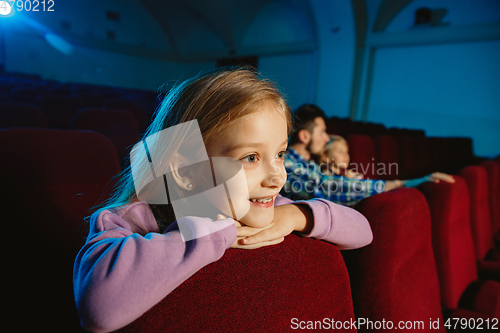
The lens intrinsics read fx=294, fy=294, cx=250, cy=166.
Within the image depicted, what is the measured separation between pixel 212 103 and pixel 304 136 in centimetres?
87

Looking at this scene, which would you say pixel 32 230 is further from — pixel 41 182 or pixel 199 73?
pixel 199 73

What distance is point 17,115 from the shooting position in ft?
3.88

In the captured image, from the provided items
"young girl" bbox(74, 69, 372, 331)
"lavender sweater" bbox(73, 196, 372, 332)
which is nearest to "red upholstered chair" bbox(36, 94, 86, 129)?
"young girl" bbox(74, 69, 372, 331)

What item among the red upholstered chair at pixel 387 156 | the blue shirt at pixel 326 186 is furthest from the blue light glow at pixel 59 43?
the blue shirt at pixel 326 186

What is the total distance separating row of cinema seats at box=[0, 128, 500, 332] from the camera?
34cm

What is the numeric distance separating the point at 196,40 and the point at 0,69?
4832 mm

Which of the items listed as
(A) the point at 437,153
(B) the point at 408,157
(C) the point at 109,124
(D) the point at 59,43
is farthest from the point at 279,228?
(D) the point at 59,43

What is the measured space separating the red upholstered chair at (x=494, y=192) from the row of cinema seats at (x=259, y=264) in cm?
→ 70

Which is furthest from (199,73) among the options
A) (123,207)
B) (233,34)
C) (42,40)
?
(42,40)

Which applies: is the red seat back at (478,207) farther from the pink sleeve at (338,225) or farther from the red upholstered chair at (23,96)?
the red upholstered chair at (23,96)

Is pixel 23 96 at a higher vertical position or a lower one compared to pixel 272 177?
higher

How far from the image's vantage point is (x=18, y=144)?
1.90ft

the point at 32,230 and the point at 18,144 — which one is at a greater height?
the point at 18,144

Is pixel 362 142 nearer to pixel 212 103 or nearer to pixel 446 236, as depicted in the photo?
pixel 446 236
